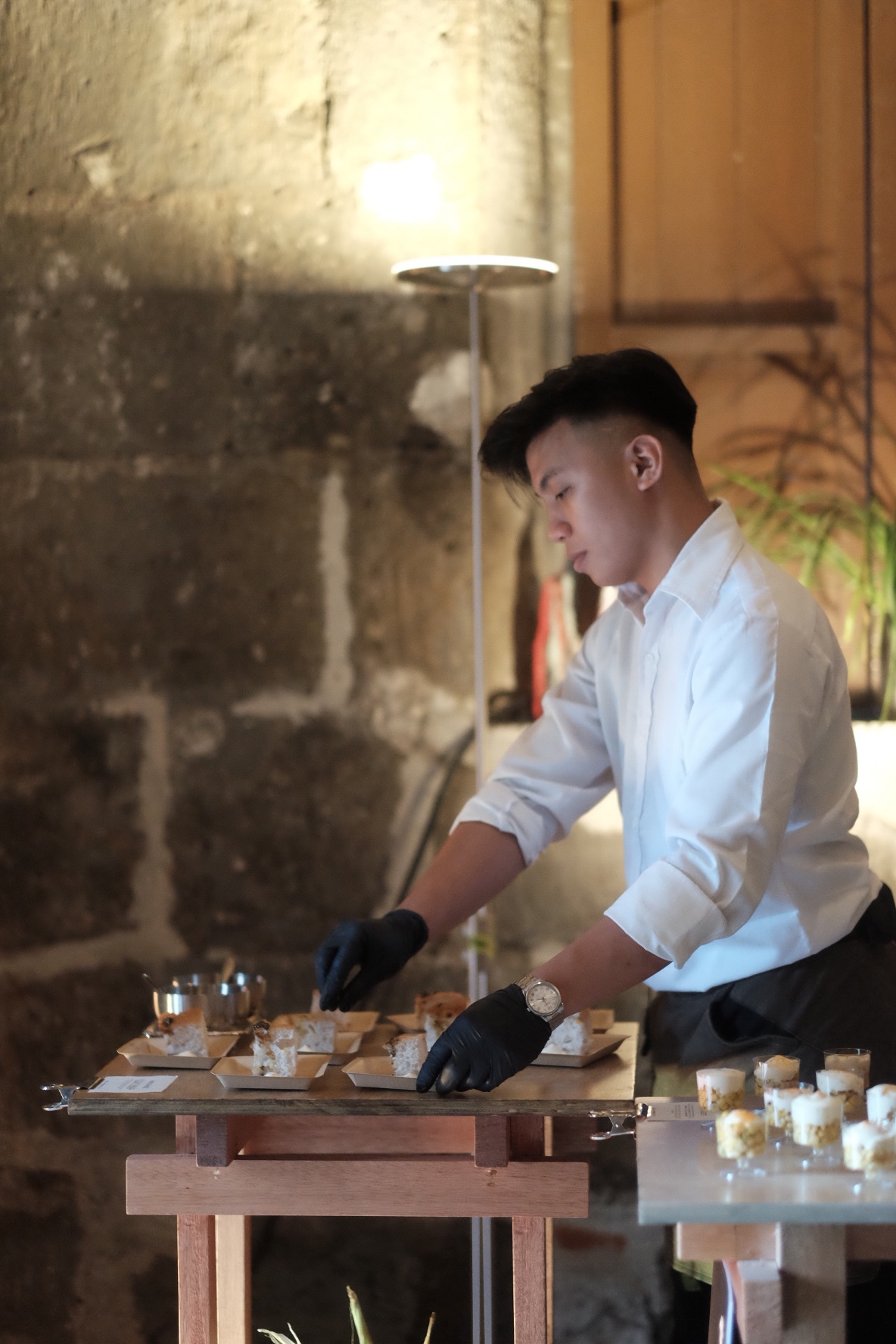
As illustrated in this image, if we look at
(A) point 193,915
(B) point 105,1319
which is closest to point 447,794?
(A) point 193,915

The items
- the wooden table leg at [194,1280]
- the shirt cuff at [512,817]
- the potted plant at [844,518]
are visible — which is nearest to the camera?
the wooden table leg at [194,1280]

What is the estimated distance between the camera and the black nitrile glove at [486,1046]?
5.77 ft

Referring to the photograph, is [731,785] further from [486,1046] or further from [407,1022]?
[407,1022]

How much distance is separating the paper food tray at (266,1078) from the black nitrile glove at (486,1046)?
7.3 inches

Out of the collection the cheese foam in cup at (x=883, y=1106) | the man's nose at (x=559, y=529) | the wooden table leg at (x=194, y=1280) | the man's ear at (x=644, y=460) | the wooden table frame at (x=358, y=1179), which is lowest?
the wooden table leg at (x=194, y=1280)

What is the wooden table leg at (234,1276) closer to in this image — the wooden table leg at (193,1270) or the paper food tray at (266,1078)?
the wooden table leg at (193,1270)

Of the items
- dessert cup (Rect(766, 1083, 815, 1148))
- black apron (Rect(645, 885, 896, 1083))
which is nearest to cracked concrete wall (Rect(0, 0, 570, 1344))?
black apron (Rect(645, 885, 896, 1083))

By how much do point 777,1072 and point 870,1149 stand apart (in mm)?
281

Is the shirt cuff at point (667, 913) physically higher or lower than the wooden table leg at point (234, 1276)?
higher

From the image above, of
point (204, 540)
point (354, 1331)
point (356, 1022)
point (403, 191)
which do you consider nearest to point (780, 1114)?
point (356, 1022)

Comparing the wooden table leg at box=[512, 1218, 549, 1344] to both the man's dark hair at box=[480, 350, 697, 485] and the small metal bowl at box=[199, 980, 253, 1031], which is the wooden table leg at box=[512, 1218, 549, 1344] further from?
the man's dark hair at box=[480, 350, 697, 485]

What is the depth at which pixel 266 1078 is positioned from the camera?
75.2 inches

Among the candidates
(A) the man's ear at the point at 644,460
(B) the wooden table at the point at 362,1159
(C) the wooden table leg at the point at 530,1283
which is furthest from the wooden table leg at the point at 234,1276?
(A) the man's ear at the point at 644,460

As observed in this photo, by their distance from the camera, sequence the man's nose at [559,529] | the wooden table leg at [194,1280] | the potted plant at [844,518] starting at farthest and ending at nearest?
the potted plant at [844,518], the man's nose at [559,529], the wooden table leg at [194,1280]
